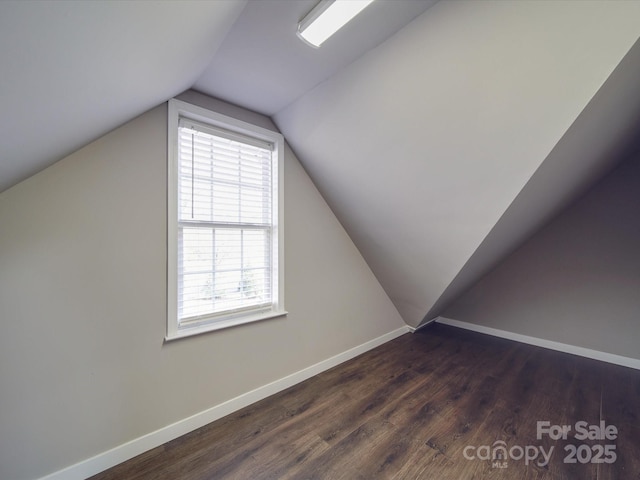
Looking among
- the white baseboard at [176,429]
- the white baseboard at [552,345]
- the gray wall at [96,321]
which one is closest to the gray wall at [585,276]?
the white baseboard at [552,345]

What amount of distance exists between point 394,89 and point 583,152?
4.80ft

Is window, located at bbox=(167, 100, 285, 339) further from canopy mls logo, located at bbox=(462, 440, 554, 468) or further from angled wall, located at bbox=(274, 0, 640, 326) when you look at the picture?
canopy mls logo, located at bbox=(462, 440, 554, 468)

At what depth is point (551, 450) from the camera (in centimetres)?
181

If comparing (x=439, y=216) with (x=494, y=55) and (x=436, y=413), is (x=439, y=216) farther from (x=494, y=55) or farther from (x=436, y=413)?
(x=436, y=413)

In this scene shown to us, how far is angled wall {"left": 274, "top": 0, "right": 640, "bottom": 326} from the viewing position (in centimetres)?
125

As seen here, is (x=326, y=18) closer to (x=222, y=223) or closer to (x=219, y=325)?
(x=222, y=223)

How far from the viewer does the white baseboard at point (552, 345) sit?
9.74ft

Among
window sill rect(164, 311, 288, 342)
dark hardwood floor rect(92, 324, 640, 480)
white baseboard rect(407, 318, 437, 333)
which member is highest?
window sill rect(164, 311, 288, 342)

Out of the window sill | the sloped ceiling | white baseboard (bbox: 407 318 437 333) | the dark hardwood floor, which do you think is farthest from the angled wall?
white baseboard (bbox: 407 318 437 333)

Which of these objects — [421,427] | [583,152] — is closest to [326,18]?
[583,152]

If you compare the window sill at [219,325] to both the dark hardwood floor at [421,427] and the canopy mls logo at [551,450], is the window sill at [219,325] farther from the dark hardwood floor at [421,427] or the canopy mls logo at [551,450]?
the canopy mls logo at [551,450]

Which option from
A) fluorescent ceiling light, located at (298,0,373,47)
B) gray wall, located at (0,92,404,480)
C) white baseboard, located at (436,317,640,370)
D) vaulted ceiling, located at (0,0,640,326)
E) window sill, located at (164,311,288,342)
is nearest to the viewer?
vaulted ceiling, located at (0,0,640,326)

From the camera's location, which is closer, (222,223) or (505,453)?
(505,453)

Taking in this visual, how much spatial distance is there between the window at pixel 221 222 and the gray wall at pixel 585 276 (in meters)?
3.31
